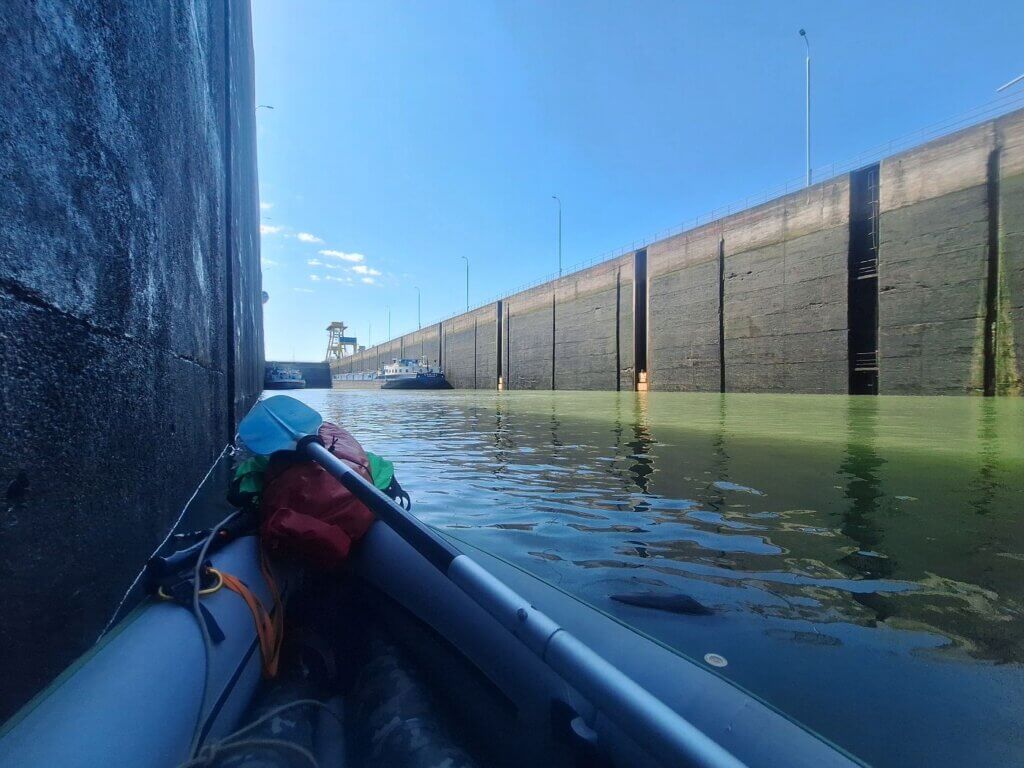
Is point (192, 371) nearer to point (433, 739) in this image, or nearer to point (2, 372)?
point (2, 372)

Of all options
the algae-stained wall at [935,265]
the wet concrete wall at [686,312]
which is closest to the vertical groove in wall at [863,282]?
the algae-stained wall at [935,265]

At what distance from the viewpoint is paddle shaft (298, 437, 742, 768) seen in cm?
85

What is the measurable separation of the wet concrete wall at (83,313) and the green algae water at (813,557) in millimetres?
1644

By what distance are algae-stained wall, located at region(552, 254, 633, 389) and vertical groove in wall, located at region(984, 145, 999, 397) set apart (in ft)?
47.2

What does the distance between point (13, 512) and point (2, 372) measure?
0.99 ft

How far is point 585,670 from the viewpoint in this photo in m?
1.01

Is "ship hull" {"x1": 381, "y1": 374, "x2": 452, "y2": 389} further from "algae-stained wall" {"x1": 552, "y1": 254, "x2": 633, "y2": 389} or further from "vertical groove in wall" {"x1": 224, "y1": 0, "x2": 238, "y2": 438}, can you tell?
"vertical groove in wall" {"x1": 224, "y1": 0, "x2": 238, "y2": 438}

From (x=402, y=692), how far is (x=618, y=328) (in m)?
27.1

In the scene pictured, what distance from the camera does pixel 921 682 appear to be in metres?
1.52

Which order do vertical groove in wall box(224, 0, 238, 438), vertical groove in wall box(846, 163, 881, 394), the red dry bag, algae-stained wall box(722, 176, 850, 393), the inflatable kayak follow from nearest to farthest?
the inflatable kayak
the red dry bag
vertical groove in wall box(224, 0, 238, 438)
vertical groove in wall box(846, 163, 881, 394)
algae-stained wall box(722, 176, 850, 393)

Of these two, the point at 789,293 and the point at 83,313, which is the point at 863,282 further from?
the point at 83,313

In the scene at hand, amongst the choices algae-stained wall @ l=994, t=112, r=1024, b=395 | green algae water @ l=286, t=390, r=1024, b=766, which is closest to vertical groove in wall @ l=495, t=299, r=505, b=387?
algae-stained wall @ l=994, t=112, r=1024, b=395

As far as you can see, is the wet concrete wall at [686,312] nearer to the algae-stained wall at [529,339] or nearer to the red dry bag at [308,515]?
the algae-stained wall at [529,339]

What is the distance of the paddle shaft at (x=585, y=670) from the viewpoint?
849mm
